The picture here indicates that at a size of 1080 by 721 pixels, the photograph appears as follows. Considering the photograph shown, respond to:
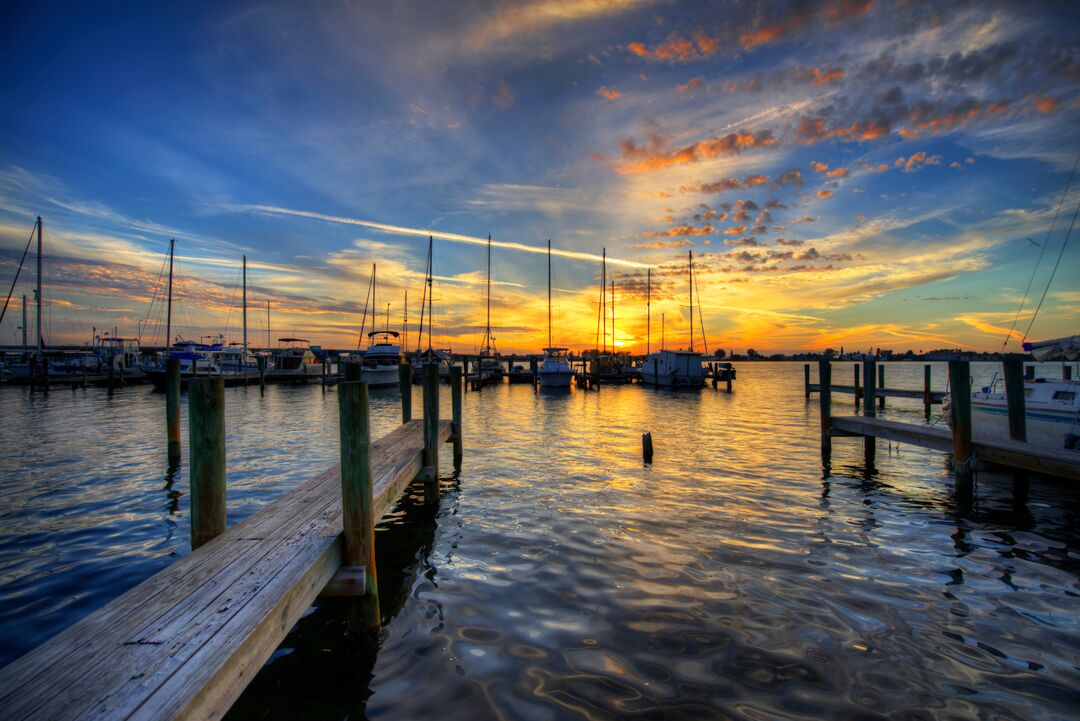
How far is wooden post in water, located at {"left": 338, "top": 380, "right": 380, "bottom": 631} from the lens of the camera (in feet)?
14.6

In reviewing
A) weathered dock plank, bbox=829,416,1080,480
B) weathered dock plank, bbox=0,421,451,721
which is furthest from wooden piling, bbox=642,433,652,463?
weathered dock plank, bbox=0,421,451,721

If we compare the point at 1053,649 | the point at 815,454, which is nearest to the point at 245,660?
the point at 1053,649

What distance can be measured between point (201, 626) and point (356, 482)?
5.70 ft

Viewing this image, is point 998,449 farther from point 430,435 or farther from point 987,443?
point 430,435

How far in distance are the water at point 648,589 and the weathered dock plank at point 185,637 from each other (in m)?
1.13

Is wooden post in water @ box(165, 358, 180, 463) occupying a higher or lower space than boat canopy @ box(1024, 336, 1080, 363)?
lower

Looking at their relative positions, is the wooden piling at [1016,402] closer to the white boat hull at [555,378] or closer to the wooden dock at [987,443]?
the wooden dock at [987,443]

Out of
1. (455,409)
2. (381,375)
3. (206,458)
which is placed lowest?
(455,409)

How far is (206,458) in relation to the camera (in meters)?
4.33

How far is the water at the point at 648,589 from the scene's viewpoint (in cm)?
393

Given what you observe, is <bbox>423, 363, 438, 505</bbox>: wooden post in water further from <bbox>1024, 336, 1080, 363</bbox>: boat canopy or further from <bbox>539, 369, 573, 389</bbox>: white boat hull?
<bbox>539, 369, 573, 389</bbox>: white boat hull

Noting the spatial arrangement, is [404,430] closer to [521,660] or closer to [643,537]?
[643,537]

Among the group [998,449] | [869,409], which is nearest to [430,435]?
[998,449]

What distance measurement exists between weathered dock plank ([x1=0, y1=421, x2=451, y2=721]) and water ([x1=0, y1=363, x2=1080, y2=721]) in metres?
1.13
